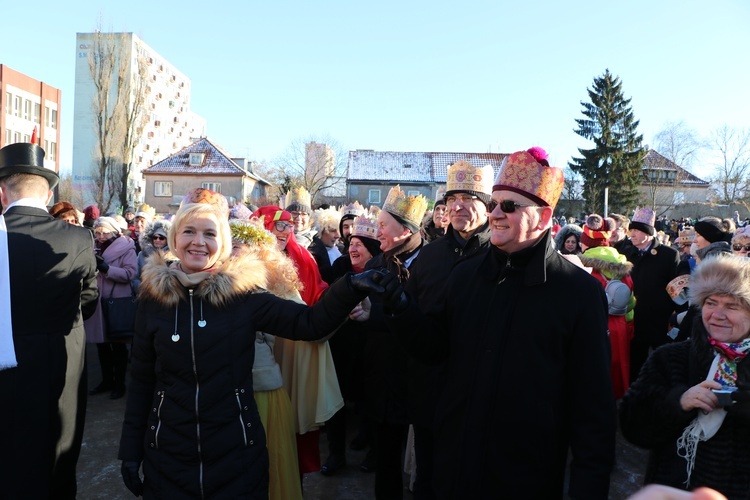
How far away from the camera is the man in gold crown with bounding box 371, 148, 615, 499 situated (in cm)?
220

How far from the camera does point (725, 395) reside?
2.24m

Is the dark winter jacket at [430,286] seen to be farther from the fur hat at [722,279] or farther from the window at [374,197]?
the window at [374,197]

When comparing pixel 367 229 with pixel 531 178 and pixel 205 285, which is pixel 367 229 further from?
pixel 531 178

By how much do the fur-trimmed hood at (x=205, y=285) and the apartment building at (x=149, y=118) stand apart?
49.4 metres

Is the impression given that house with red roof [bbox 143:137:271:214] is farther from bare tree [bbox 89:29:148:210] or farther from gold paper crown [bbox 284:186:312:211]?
gold paper crown [bbox 284:186:312:211]

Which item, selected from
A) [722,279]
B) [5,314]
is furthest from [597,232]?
[5,314]

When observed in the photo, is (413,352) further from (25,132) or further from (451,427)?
(25,132)

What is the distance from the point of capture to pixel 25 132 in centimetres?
4794

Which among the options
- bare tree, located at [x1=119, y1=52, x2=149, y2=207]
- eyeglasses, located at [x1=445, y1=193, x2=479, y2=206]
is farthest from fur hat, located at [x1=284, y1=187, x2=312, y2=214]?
bare tree, located at [x1=119, y1=52, x2=149, y2=207]

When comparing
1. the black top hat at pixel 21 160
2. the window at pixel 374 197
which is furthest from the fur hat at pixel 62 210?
the window at pixel 374 197

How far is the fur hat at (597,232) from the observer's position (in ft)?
22.5

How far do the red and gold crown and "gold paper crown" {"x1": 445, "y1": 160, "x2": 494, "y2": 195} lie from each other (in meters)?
1.31

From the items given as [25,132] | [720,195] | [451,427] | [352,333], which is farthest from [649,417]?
[25,132]

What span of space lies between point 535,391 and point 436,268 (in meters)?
1.31
